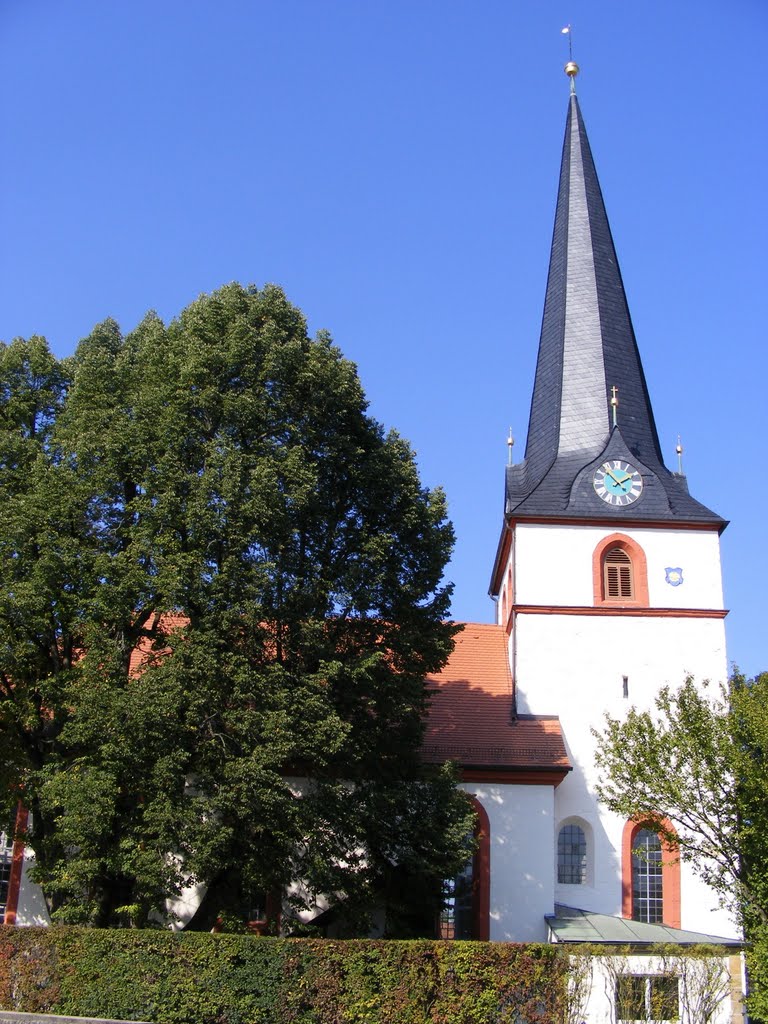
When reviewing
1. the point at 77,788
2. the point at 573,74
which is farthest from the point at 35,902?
the point at 573,74

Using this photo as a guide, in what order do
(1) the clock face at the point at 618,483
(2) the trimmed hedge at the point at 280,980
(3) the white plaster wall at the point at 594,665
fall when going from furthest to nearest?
(1) the clock face at the point at 618,483 → (3) the white plaster wall at the point at 594,665 → (2) the trimmed hedge at the point at 280,980

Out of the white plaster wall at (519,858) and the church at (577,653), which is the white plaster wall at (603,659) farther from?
the white plaster wall at (519,858)

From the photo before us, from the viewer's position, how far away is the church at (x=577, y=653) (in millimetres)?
21969

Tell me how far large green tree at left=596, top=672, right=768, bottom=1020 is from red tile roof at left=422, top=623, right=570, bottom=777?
2.72 metres

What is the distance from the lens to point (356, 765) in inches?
760

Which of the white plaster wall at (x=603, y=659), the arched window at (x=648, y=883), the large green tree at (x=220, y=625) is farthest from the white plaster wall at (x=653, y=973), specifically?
the white plaster wall at (x=603, y=659)

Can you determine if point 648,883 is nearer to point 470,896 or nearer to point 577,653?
point 470,896

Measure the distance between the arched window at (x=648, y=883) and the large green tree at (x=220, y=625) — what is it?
15.9ft

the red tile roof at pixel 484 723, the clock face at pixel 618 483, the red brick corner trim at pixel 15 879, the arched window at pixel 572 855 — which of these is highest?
the clock face at pixel 618 483

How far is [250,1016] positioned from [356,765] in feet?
15.1

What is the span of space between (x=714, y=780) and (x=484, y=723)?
20.4 feet

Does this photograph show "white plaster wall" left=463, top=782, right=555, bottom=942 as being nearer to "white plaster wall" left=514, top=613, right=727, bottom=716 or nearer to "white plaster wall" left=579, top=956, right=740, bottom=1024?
"white plaster wall" left=514, top=613, right=727, bottom=716

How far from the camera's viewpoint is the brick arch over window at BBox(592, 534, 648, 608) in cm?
2491

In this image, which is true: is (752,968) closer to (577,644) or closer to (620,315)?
(577,644)
